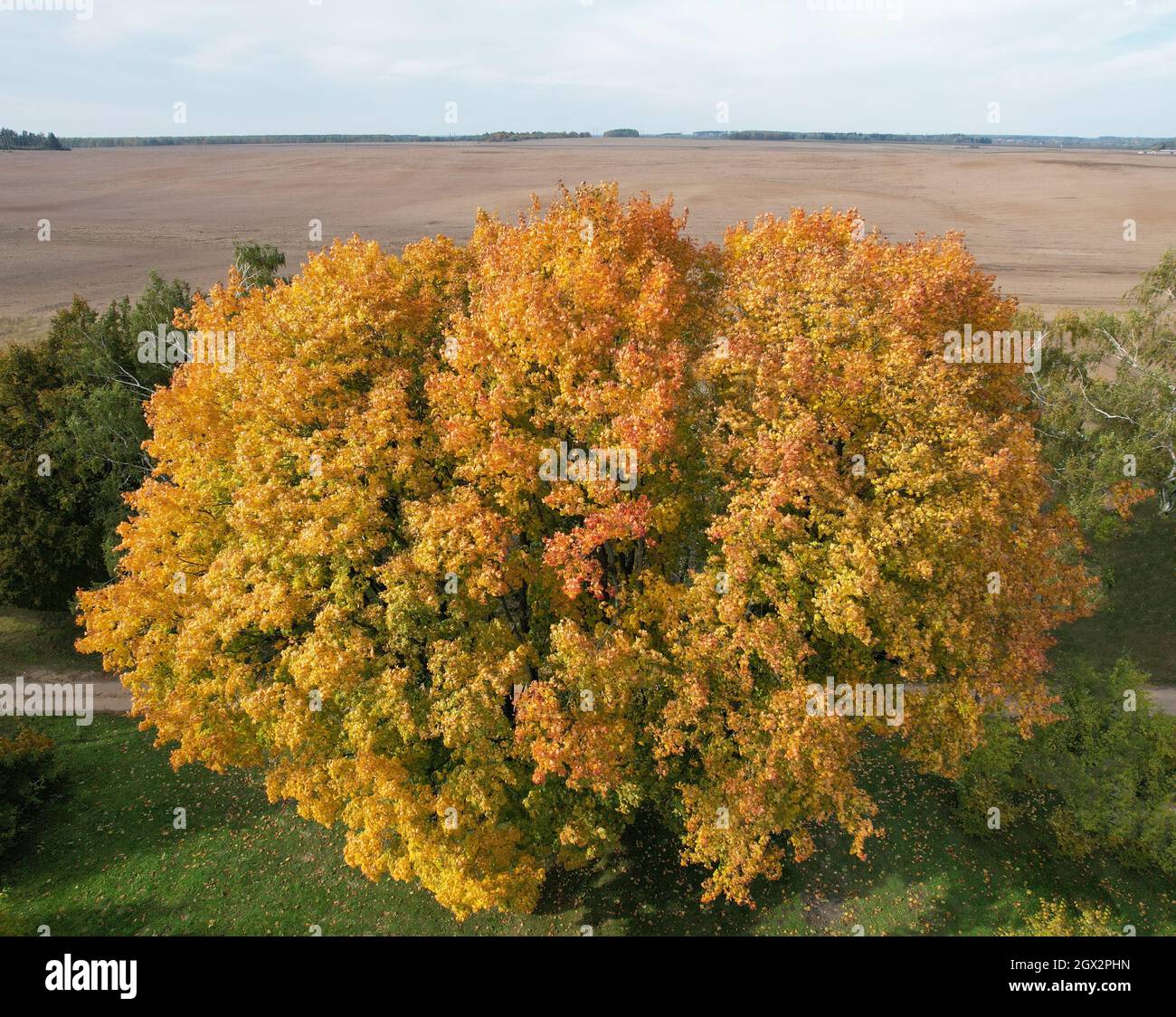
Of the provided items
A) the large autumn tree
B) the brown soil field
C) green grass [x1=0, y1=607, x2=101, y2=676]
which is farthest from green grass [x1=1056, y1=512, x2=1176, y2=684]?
green grass [x1=0, y1=607, x2=101, y2=676]

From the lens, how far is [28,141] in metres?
180

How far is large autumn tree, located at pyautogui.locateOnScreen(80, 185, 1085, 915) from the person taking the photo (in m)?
16.2

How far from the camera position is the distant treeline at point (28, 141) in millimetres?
171375

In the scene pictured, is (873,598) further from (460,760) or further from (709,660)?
(460,760)

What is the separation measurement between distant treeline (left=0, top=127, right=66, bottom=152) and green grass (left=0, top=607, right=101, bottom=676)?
19991 cm

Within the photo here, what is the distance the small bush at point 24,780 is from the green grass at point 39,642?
6.36 m

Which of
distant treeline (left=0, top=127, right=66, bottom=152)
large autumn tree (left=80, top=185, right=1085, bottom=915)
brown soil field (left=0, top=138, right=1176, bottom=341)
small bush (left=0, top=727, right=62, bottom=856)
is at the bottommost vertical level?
small bush (left=0, top=727, right=62, bottom=856)

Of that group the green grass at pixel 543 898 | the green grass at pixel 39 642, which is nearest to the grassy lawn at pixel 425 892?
the green grass at pixel 543 898

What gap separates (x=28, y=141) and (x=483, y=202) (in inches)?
6153

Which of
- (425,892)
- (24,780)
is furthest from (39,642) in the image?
(425,892)

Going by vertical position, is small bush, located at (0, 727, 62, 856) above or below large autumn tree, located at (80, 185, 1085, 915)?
below

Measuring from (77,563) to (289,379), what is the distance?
1933 centimetres

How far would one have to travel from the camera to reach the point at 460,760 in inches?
714

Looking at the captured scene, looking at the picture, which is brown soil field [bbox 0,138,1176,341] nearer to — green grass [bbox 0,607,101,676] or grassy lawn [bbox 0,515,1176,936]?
green grass [bbox 0,607,101,676]
